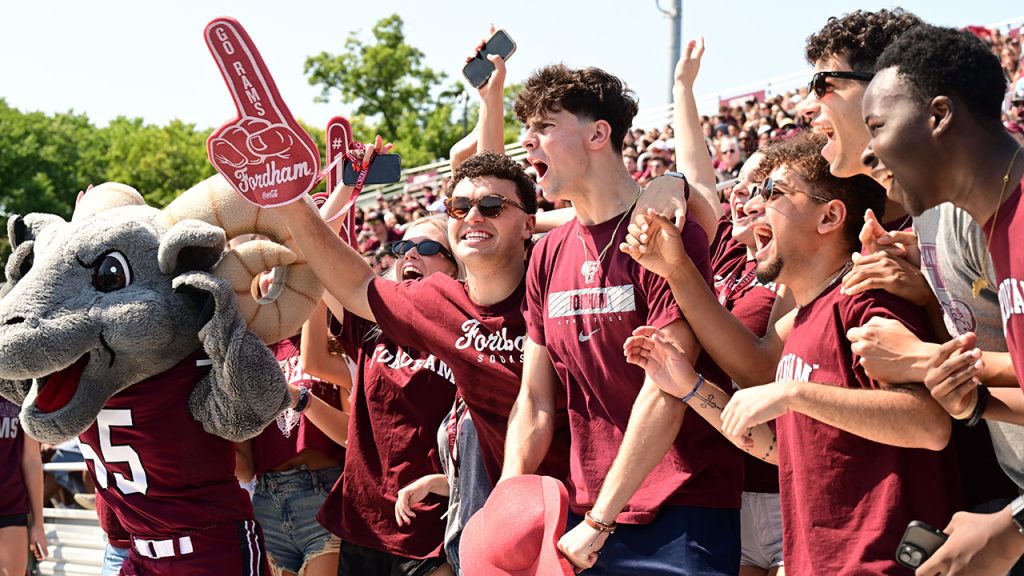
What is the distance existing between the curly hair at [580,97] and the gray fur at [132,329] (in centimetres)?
127

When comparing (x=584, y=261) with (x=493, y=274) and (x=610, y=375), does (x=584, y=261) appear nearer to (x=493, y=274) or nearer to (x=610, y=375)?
(x=610, y=375)

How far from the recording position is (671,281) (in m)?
3.15

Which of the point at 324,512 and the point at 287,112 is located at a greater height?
the point at 287,112

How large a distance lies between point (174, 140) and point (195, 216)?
47.6m

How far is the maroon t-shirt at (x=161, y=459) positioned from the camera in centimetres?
404

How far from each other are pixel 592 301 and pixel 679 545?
76 cm

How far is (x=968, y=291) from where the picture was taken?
2.65m

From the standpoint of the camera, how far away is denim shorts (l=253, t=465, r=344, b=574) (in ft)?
16.6

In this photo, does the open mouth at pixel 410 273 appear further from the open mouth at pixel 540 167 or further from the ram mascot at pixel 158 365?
the open mouth at pixel 540 167

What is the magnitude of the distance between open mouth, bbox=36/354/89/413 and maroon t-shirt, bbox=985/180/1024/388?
120 inches

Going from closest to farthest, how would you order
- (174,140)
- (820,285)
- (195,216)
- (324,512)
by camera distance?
(820,285) < (195,216) < (324,512) < (174,140)

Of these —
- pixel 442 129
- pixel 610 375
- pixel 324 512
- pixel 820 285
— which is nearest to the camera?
pixel 820 285

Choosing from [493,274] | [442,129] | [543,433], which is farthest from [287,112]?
[442,129]

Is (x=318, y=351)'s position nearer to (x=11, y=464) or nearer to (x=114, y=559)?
(x=114, y=559)
